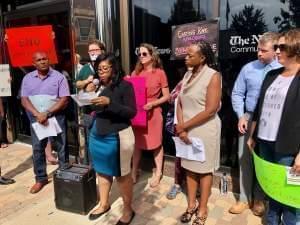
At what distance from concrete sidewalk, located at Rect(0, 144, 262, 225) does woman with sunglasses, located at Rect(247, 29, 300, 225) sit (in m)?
0.71

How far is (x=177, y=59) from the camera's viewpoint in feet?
11.8

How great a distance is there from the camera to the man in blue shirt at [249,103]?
2.56m

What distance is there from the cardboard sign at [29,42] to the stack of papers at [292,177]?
3.06 meters

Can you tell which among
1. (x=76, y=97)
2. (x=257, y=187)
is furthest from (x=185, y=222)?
(x=76, y=97)

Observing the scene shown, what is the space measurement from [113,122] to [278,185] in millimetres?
1309

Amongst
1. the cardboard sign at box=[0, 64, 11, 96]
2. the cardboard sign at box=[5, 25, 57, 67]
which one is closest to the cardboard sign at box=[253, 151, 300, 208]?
the cardboard sign at box=[5, 25, 57, 67]

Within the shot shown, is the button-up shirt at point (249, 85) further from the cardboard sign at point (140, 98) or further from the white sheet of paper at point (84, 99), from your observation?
the white sheet of paper at point (84, 99)

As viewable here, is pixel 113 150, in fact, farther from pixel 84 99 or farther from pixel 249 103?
pixel 249 103

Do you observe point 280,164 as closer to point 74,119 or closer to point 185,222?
point 185,222

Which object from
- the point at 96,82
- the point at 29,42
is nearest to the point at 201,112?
the point at 96,82

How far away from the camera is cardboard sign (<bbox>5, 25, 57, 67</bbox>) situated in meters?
3.94

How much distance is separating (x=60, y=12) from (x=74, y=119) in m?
1.52

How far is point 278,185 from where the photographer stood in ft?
6.73

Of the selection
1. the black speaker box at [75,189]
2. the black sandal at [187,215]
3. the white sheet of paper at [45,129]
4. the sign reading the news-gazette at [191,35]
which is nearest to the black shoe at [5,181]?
the white sheet of paper at [45,129]
